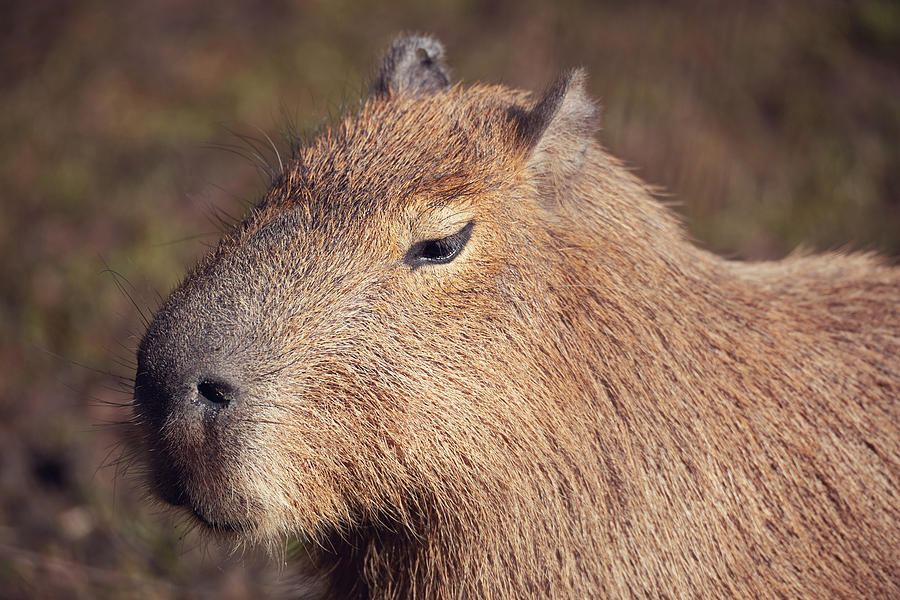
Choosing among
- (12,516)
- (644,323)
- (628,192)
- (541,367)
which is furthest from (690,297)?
(12,516)

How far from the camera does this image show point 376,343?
1922 mm

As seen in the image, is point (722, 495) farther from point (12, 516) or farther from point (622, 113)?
point (622, 113)

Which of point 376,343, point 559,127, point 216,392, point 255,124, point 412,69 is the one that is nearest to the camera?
point 216,392

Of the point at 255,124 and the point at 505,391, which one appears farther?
the point at 255,124

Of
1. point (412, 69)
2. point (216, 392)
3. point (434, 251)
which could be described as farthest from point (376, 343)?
point (412, 69)

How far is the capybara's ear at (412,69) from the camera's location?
2.45 meters

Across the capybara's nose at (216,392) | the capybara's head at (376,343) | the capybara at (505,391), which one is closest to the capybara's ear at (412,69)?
the capybara at (505,391)

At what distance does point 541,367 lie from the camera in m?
2.00

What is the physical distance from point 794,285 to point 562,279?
84 centimetres

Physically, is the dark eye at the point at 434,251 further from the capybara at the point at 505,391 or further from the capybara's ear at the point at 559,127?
the capybara's ear at the point at 559,127

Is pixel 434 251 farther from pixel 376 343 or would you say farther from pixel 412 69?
pixel 412 69

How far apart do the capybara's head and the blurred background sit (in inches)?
79.2

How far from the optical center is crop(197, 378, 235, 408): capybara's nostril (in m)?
1.81

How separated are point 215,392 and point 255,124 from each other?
13.4 feet
